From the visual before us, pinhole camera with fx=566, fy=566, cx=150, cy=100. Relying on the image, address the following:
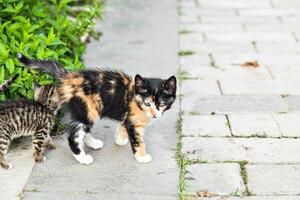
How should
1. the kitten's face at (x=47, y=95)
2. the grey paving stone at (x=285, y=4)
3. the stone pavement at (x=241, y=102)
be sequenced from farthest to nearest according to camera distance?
the grey paving stone at (x=285, y=4)
the kitten's face at (x=47, y=95)
the stone pavement at (x=241, y=102)

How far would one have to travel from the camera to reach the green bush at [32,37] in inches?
221


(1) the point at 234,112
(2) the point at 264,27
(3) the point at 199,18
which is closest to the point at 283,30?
(2) the point at 264,27

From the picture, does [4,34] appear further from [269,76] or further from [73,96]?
[269,76]

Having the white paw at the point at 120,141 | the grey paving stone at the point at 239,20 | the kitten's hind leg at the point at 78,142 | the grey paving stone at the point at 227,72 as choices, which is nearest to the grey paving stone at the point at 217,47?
the grey paving stone at the point at 227,72

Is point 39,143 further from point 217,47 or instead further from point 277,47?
point 277,47

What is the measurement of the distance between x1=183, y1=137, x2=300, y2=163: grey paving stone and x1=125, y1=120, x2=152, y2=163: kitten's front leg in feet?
1.46

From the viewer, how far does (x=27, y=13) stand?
6898 millimetres

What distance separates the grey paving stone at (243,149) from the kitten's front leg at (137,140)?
1.46 feet

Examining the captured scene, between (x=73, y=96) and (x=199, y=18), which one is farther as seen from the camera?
(x=199, y=18)

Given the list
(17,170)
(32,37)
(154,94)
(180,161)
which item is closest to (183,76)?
(32,37)

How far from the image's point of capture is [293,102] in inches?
259

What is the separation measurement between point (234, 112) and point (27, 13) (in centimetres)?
277

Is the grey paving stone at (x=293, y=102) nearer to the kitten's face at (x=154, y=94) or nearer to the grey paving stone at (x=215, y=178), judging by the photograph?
the grey paving stone at (x=215, y=178)

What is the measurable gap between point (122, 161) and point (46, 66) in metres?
1.13
